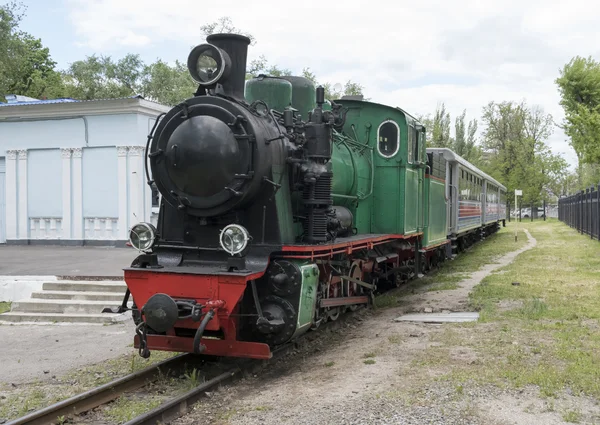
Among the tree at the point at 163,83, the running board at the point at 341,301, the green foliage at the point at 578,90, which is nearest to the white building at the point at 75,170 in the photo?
the running board at the point at 341,301

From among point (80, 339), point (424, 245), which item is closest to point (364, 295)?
point (424, 245)

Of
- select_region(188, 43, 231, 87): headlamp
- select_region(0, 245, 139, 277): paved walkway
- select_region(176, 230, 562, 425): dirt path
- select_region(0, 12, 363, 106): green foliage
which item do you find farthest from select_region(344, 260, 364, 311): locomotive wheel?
select_region(0, 12, 363, 106): green foliage

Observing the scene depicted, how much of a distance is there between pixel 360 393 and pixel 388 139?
17.6ft

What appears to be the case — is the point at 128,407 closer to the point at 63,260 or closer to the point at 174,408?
the point at 174,408

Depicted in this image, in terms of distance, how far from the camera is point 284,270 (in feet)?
20.9

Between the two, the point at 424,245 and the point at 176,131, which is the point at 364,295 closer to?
the point at 424,245

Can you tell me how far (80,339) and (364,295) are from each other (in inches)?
174

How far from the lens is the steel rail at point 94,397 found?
4.94m

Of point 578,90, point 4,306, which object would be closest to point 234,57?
point 4,306

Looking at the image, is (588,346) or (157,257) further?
(588,346)

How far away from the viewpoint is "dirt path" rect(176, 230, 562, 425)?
16.6ft

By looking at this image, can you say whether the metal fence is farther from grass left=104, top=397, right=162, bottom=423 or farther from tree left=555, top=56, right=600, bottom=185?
grass left=104, top=397, right=162, bottom=423

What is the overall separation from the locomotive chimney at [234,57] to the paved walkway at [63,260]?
22.2 feet

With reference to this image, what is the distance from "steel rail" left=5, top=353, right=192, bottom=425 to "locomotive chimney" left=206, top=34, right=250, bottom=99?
317 cm
